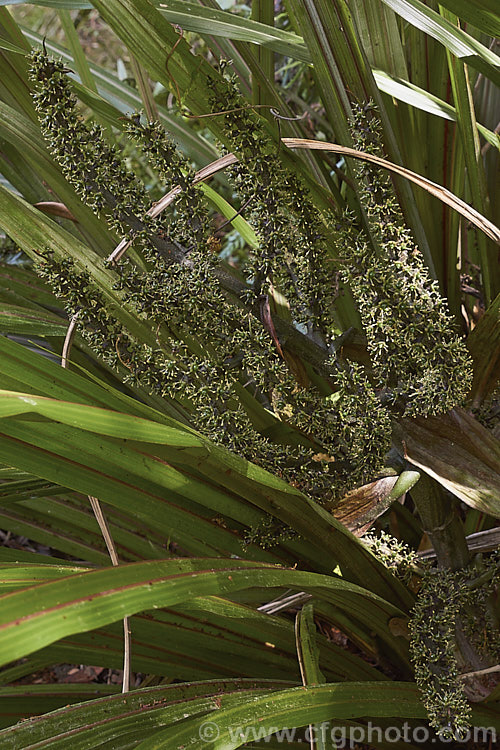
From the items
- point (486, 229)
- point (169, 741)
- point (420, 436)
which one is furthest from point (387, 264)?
point (169, 741)

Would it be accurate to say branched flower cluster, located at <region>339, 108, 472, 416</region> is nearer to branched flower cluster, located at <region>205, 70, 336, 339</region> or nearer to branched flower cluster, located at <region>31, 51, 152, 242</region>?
branched flower cluster, located at <region>205, 70, 336, 339</region>

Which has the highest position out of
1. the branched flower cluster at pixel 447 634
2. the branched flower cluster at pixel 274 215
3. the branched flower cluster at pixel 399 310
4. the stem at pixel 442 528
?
the branched flower cluster at pixel 274 215

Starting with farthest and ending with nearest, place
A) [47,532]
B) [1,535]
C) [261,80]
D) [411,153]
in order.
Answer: [1,535]
[47,532]
[411,153]
[261,80]

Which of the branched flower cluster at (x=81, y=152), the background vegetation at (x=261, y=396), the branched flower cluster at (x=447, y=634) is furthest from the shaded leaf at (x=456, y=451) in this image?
the branched flower cluster at (x=81, y=152)

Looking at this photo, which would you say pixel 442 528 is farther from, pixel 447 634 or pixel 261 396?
pixel 261 396

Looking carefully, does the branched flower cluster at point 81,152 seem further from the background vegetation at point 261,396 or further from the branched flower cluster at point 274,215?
the branched flower cluster at point 274,215

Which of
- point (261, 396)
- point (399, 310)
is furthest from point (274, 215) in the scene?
point (261, 396)

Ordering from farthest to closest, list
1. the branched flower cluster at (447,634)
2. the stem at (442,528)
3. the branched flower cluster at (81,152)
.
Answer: the stem at (442,528)
the branched flower cluster at (447,634)
the branched flower cluster at (81,152)

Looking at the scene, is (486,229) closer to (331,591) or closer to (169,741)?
(331,591)
